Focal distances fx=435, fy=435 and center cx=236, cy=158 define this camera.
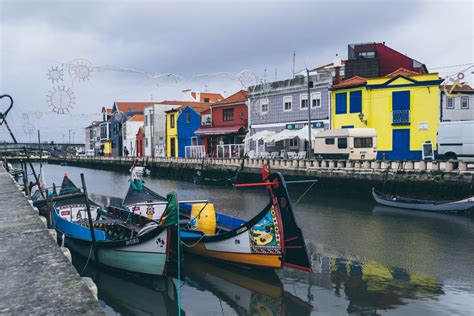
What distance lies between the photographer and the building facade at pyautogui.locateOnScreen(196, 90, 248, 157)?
1715 inches

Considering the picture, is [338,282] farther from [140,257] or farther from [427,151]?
[427,151]

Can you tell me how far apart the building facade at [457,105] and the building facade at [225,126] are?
18.3m

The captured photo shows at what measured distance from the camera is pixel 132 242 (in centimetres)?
1129

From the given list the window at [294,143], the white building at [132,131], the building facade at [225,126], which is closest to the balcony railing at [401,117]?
the window at [294,143]

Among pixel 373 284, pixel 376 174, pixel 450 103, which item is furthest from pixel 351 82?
pixel 373 284

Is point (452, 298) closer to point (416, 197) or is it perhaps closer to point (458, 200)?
point (458, 200)

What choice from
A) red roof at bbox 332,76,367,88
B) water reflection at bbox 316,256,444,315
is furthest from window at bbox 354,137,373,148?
water reflection at bbox 316,256,444,315

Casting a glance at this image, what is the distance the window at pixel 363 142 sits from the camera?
2862cm

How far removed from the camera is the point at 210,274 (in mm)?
12203

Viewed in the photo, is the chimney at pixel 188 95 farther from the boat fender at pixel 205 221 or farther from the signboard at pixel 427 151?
the boat fender at pixel 205 221

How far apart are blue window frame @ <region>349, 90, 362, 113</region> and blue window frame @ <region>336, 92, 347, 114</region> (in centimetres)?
49

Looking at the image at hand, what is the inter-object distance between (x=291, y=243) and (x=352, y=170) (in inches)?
661

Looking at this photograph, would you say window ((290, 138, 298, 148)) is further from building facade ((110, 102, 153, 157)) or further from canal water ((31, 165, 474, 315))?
building facade ((110, 102, 153, 157))

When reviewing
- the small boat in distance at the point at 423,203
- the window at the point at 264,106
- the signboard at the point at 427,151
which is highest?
the window at the point at 264,106
